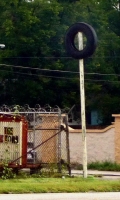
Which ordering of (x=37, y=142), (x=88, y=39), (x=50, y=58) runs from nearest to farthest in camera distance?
(x=88, y=39) → (x=37, y=142) → (x=50, y=58)

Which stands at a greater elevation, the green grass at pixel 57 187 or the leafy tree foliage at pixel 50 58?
the leafy tree foliage at pixel 50 58

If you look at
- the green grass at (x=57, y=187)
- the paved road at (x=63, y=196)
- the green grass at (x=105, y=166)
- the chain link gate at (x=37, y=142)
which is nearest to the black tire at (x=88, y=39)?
the chain link gate at (x=37, y=142)

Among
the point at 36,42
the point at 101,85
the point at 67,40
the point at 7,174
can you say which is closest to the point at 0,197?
the point at 7,174

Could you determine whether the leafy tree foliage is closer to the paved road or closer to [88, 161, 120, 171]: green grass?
[88, 161, 120, 171]: green grass

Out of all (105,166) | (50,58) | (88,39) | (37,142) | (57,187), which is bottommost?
(57,187)

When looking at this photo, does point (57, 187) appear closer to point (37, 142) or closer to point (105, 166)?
point (37, 142)

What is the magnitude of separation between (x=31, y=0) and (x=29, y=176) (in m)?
29.8

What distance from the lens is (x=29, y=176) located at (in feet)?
70.5

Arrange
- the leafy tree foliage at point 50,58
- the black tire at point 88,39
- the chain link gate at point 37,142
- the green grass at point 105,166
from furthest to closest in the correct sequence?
the leafy tree foliage at point 50,58 → the green grass at point 105,166 → the chain link gate at point 37,142 → the black tire at point 88,39

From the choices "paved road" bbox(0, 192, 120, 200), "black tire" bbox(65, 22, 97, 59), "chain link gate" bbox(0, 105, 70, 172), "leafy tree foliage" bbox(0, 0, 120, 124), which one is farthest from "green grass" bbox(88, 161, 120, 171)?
"leafy tree foliage" bbox(0, 0, 120, 124)

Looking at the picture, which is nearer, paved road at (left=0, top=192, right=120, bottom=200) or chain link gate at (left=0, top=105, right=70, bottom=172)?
paved road at (left=0, top=192, right=120, bottom=200)

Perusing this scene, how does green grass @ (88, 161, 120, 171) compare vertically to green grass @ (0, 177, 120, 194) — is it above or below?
above

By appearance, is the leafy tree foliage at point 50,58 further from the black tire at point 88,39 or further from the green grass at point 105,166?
the black tire at point 88,39

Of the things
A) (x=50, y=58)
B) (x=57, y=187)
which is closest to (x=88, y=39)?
(x=57, y=187)
